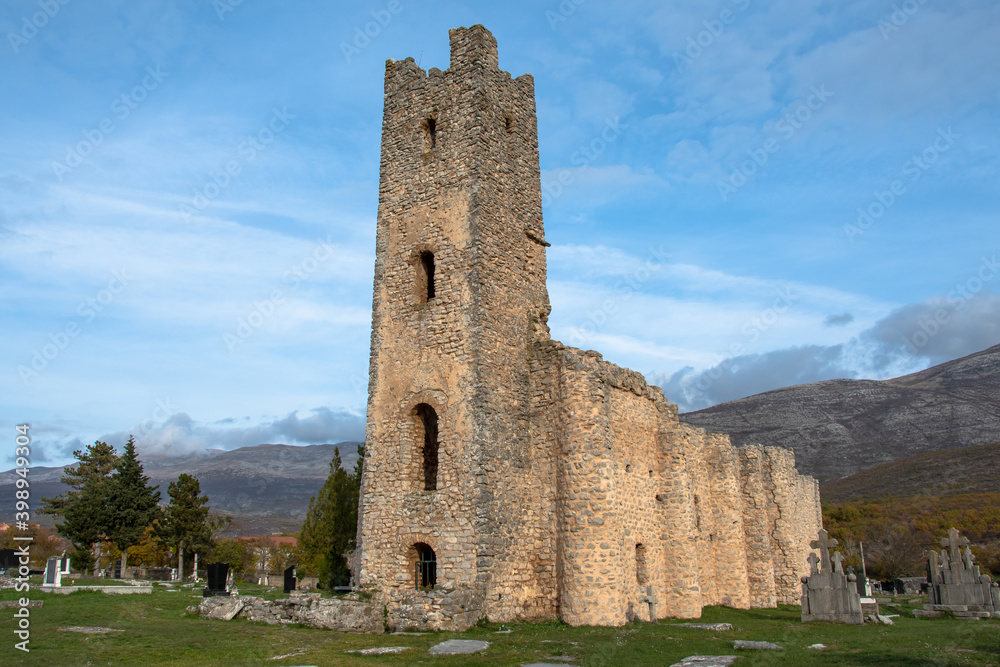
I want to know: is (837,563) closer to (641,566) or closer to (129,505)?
(641,566)

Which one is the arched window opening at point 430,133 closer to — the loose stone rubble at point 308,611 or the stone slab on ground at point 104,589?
the loose stone rubble at point 308,611

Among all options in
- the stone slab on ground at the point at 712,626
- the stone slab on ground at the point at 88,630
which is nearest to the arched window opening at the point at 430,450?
the stone slab on ground at the point at 712,626

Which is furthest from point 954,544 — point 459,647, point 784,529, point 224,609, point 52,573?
point 52,573

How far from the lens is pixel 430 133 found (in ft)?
61.8

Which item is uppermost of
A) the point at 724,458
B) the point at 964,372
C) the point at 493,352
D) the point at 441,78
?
the point at 964,372

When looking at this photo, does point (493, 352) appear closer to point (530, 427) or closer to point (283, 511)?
point (530, 427)

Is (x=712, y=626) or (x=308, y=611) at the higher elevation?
(x=308, y=611)

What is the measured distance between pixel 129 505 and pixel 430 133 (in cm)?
2780

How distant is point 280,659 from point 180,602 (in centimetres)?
963

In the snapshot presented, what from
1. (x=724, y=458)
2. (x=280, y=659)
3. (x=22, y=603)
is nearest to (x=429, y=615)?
(x=280, y=659)

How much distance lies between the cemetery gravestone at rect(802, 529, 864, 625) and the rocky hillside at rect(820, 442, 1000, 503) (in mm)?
58948

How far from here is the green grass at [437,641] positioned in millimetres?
9719

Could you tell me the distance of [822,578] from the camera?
17.9 m

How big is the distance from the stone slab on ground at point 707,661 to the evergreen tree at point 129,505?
32522 millimetres
